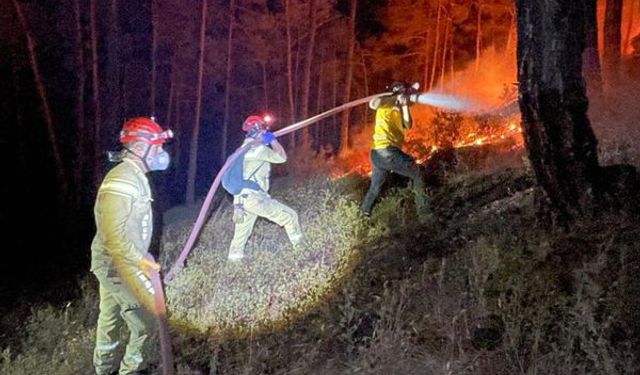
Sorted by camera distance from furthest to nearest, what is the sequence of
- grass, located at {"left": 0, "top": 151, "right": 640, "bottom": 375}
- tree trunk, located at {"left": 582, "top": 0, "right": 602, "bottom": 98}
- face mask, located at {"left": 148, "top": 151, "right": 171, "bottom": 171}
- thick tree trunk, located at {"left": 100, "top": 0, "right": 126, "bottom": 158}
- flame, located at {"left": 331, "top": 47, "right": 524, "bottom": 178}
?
thick tree trunk, located at {"left": 100, "top": 0, "right": 126, "bottom": 158} → flame, located at {"left": 331, "top": 47, "right": 524, "bottom": 178} → tree trunk, located at {"left": 582, "top": 0, "right": 602, "bottom": 98} → face mask, located at {"left": 148, "top": 151, "right": 171, "bottom": 171} → grass, located at {"left": 0, "top": 151, "right": 640, "bottom": 375}

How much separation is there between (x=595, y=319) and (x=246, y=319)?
320 cm

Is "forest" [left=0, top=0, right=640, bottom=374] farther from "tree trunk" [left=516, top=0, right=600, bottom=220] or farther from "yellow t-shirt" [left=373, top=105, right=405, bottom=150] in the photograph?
"yellow t-shirt" [left=373, top=105, right=405, bottom=150]

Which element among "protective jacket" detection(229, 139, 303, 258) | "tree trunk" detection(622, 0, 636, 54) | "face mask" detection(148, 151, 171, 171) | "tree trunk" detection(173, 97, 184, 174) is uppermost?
"tree trunk" detection(622, 0, 636, 54)

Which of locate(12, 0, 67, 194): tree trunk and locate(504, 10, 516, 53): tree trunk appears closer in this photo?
locate(12, 0, 67, 194): tree trunk

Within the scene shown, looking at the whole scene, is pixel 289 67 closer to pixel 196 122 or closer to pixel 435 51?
pixel 196 122

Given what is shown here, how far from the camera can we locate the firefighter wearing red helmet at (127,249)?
5.34 metres

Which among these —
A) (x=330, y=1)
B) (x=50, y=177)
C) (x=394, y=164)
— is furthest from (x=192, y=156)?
(x=394, y=164)

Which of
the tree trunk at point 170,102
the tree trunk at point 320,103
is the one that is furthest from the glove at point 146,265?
the tree trunk at point 320,103

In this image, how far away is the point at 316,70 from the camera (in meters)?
34.5

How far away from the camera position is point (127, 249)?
210 inches

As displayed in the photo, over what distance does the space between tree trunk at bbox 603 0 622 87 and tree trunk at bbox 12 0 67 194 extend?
1670cm

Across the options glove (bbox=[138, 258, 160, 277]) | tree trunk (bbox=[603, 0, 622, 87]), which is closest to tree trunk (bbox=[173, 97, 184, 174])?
tree trunk (bbox=[603, 0, 622, 87])

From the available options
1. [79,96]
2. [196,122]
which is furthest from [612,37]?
[196,122]

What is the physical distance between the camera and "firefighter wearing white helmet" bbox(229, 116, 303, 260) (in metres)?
8.61
